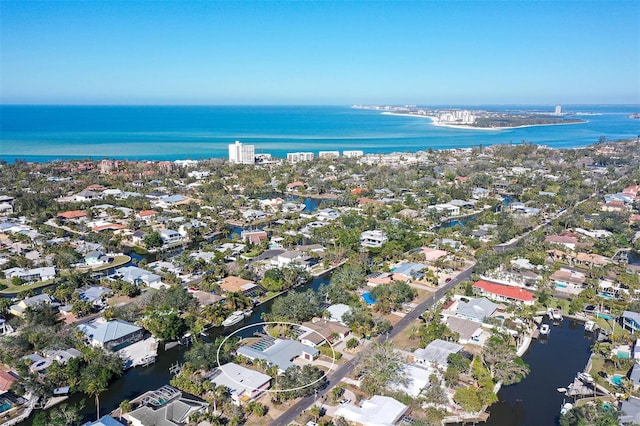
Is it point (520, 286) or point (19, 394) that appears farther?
point (520, 286)

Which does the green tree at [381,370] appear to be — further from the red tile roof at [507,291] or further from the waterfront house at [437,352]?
the red tile roof at [507,291]

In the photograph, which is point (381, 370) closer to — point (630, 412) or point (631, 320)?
point (630, 412)

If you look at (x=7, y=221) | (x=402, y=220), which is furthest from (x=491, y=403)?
(x=7, y=221)

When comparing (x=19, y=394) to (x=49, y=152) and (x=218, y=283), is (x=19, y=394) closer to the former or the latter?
(x=218, y=283)

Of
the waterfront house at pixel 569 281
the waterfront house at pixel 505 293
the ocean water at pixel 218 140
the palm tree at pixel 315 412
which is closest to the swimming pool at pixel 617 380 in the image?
the waterfront house at pixel 505 293

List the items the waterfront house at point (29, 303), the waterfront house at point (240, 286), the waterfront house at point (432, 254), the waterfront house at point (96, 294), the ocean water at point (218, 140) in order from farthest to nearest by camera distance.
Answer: the ocean water at point (218, 140)
the waterfront house at point (432, 254)
the waterfront house at point (240, 286)
the waterfront house at point (96, 294)
the waterfront house at point (29, 303)

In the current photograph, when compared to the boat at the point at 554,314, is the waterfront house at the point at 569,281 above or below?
above
